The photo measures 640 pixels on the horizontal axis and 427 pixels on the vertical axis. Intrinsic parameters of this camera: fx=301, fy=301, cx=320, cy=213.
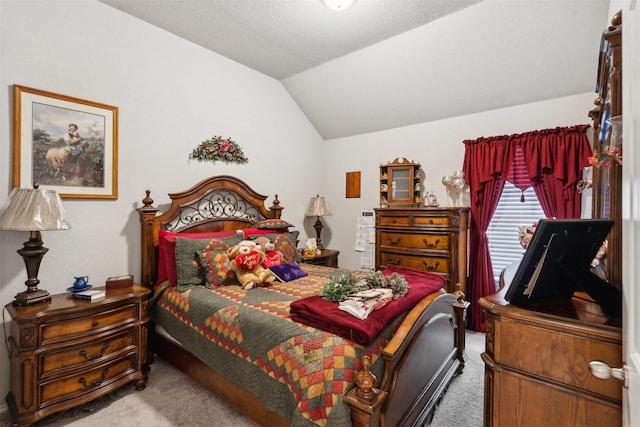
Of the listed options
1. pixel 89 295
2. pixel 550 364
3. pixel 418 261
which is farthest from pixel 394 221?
pixel 89 295

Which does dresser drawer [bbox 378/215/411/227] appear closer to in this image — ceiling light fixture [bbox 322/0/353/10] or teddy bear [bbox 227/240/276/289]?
teddy bear [bbox 227/240/276/289]

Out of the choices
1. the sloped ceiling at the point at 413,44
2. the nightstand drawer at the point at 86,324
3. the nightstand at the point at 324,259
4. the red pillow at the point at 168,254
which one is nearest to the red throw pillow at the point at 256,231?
the red pillow at the point at 168,254

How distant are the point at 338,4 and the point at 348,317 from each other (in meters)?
2.45

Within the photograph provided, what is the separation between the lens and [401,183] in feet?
13.0

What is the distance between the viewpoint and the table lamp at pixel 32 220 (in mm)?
1893

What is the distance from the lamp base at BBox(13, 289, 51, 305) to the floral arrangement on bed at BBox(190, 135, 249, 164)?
69.1 inches

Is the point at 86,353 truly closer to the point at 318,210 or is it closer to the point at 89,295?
the point at 89,295

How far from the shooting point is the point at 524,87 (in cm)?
313

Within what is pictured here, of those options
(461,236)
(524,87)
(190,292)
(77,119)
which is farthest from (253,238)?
(524,87)

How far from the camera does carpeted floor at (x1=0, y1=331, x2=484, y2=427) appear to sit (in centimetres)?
197

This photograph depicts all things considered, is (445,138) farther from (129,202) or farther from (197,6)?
(129,202)

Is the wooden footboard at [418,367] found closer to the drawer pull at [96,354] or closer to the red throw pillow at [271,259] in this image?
the red throw pillow at [271,259]

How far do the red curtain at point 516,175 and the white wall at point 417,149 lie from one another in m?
0.17

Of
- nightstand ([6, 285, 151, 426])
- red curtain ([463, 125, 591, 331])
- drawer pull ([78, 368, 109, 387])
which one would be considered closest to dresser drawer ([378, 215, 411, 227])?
red curtain ([463, 125, 591, 331])
